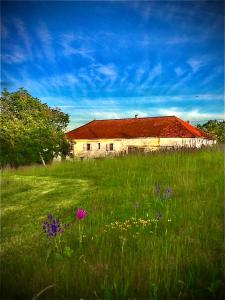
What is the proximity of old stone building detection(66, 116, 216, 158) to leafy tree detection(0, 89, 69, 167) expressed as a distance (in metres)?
7.19

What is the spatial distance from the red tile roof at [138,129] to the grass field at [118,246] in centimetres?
3421

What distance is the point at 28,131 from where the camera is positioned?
1069 inches

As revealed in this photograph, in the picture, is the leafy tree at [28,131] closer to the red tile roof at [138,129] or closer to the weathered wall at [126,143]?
the weathered wall at [126,143]

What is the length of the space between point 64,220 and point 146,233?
65.8 inches

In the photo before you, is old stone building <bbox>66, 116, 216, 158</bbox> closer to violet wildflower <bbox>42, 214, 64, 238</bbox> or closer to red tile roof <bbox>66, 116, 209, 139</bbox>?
red tile roof <bbox>66, 116, 209, 139</bbox>

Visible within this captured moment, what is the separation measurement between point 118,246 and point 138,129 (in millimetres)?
40208

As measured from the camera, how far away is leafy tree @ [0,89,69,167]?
25.1 metres

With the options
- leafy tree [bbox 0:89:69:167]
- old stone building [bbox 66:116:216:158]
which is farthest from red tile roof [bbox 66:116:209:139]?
leafy tree [bbox 0:89:69:167]

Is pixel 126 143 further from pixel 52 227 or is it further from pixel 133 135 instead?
pixel 52 227

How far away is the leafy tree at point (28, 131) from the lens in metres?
25.1

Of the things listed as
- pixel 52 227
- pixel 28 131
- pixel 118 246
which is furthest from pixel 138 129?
pixel 52 227

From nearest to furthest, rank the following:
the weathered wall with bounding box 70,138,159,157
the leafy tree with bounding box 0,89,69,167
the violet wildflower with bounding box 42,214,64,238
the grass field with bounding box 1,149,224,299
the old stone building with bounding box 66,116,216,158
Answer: the grass field with bounding box 1,149,224,299, the violet wildflower with bounding box 42,214,64,238, the leafy tree with bounding box 0,89,69,167, the old stone building with bounding box 66,116,216,158, the weathered wall with bounding box 70,138,159,157

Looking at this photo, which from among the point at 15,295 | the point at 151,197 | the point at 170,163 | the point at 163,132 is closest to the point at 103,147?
the point at 163,132

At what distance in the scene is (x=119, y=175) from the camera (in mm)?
11016
